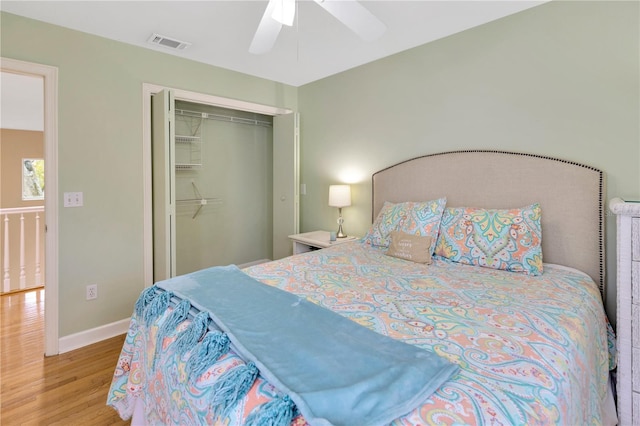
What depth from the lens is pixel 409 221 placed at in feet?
7.80

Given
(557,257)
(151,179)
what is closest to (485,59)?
(557,257)

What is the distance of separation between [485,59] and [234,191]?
319 cm

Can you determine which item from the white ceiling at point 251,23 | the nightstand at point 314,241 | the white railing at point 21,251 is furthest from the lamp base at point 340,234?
the white railing at point 21,251

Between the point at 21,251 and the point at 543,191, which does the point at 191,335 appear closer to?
the point at 543,191

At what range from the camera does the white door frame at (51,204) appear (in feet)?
7.96

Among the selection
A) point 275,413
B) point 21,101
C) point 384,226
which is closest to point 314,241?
point 384,226

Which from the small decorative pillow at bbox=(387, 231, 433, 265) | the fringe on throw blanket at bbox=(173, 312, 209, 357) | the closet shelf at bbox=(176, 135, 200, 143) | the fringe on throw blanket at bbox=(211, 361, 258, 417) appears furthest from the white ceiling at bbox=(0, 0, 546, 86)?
the fringe on throw blanket at bbox=(211, 361, 258, 417)

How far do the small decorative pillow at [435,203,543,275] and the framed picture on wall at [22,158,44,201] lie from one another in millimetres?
7550

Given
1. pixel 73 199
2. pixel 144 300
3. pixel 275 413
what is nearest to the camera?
pixel 275 413

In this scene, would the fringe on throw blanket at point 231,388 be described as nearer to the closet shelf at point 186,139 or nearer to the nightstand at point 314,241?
the nightstand at point 314,241

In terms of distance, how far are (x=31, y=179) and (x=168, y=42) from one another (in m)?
5.59

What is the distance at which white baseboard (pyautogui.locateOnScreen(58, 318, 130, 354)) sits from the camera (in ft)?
8.34

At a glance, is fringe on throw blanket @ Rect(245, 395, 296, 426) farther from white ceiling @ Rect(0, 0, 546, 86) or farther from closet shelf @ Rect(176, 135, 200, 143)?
closet shelf @ Rect(176, 135, 200, 143)

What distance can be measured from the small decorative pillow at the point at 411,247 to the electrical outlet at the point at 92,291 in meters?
2.41
